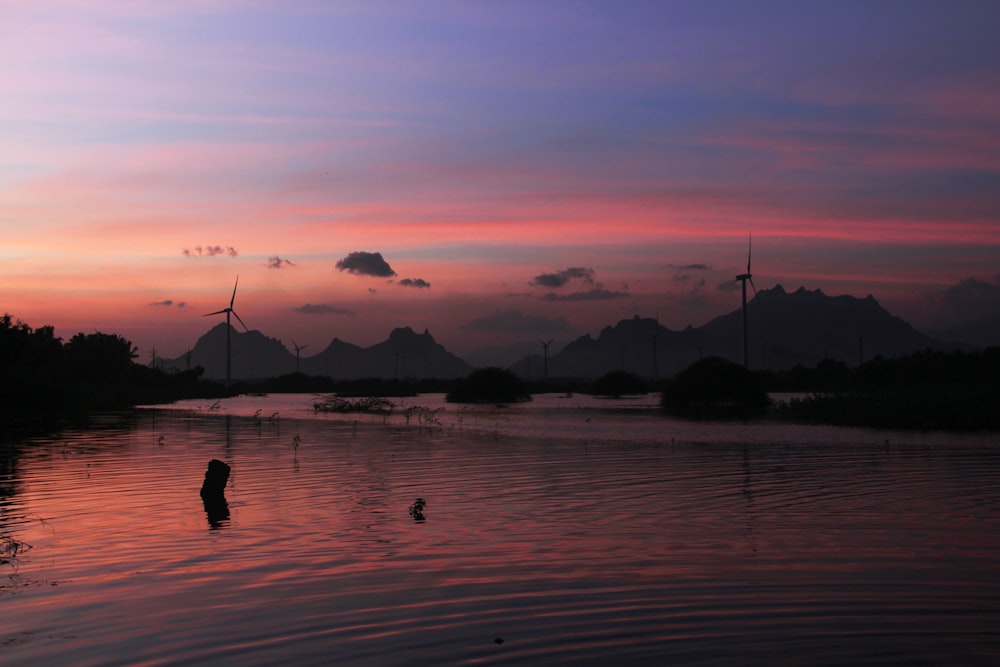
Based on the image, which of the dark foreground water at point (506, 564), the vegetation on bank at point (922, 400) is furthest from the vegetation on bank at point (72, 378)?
the vegetation on bank at point (922, 400)

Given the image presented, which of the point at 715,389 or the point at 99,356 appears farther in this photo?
the point at 99,356

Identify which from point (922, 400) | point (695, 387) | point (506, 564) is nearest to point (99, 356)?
point (695, 387)

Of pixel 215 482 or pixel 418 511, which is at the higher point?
pixel 215 482

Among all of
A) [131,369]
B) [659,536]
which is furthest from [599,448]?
[131,369]

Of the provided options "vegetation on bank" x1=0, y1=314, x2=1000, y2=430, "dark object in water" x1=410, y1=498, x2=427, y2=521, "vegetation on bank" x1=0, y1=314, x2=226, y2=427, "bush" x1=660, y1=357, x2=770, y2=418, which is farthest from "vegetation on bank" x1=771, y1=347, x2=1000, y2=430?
"vegetation on bank" x1=0, y1=314, x2=226, y2=427

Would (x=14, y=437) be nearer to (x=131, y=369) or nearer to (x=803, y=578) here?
(x=803, y=578)

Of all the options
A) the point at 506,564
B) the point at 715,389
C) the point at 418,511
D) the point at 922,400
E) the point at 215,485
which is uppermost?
the point at 715,389

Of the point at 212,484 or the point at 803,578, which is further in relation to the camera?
the point at 212,484

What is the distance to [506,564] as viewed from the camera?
1612 centimetres

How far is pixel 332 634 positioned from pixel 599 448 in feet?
98.5

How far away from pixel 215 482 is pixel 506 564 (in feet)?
36.3

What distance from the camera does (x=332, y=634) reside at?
12016mm

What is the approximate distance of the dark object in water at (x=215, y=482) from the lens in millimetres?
24266

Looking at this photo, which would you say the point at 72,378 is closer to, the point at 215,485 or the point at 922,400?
the point at 922,400
